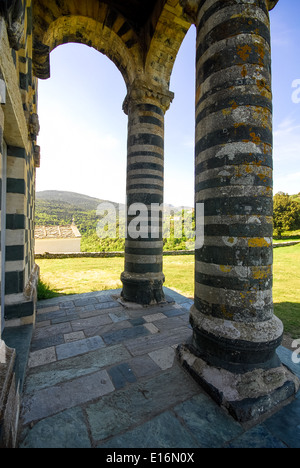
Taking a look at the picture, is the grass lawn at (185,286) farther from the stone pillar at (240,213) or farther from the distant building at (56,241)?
the distant building at (56,241)

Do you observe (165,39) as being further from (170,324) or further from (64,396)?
(64,396)

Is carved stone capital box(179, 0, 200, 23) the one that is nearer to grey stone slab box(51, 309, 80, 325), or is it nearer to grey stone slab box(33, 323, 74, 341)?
grey stone slab box(33, 323, 74, 341)

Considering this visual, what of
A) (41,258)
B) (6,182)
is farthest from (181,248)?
(6,182)

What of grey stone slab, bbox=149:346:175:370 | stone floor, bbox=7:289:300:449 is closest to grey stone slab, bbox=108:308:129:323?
stone floor, bbox=7:289:300:449

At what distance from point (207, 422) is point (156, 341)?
1.47 meters

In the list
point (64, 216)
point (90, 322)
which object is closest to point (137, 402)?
point (90, 322)

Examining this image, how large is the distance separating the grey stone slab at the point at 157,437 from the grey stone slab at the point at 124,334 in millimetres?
1513

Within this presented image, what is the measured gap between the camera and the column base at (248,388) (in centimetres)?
188

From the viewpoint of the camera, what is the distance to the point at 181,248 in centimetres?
1747

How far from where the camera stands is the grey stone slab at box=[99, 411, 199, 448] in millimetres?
1659

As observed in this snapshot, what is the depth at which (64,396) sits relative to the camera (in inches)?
84.9

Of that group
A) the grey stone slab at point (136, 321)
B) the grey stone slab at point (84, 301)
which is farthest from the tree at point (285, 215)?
the grey stone slab at point (136, 321)

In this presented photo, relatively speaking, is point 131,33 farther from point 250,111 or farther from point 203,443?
point 203,443

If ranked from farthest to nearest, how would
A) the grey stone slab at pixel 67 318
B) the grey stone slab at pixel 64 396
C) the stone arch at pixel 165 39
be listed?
the stone arch at pixel 165 39 < the grey stone slab at pixel 67 318 < the grey stone slab at pixel 64 396
